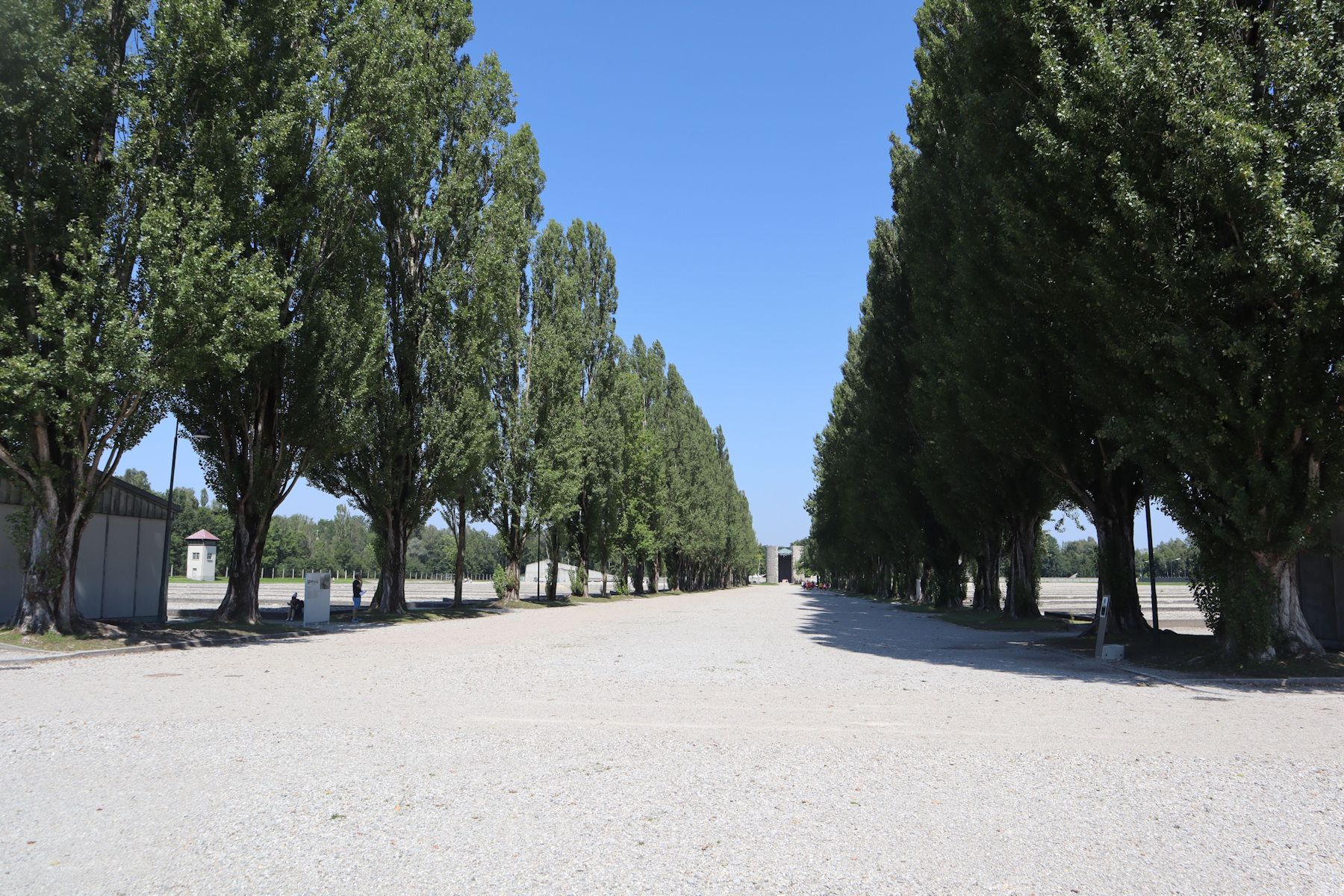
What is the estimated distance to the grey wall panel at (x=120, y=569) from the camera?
72.9ft

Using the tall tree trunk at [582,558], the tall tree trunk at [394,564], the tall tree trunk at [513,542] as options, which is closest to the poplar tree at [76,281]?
the tall tree trunk at [394,564]

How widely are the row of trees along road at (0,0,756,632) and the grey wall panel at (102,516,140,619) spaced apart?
4.36 meters

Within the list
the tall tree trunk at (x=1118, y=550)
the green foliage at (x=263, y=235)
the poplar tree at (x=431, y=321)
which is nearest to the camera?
the green foliage at (x=263, y=235)

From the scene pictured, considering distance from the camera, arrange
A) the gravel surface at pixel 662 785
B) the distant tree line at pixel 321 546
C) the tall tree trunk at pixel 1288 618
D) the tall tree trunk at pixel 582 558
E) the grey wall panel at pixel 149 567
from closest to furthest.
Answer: the gravel surface at pixel 662 785 < the tall tree trunk at pixel 1288 618 < the grey wall panel at pixel 149 567 < the tall tree trunk at pixel 582 558 < the distant tree line at pixel 321 546

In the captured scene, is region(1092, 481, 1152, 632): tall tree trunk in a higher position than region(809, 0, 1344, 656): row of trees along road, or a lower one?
lower

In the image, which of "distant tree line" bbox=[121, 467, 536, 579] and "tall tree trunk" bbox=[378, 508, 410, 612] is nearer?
"tall tree trunk" bbox=[378, 508, 410, 612]

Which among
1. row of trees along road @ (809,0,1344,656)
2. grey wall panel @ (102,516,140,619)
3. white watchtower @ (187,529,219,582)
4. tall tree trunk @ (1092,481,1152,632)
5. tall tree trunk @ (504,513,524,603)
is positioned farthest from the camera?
white watchtower @ (187,529,219,582)

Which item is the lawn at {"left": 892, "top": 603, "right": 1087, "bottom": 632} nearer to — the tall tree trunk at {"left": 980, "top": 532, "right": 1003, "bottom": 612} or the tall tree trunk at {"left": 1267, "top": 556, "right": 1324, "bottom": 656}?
the tall tree trunk at {"left": 980, "top": 532, "right": 1003, "bottom": 612}

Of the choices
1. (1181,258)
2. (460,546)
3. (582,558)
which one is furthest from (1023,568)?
(582,558)

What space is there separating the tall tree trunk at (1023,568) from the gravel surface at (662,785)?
13.2m

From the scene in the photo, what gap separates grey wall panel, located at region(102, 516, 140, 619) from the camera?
22.2 meters

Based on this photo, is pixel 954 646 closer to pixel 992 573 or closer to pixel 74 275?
pixel 992 573

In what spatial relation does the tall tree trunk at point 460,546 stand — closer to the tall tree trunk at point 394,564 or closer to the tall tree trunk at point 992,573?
the tall tree trunk at point 394,564

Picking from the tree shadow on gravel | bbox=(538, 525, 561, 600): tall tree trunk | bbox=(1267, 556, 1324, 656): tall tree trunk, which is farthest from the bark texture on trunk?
bbox=(1267, 556, 1324, 656): tall tree trunk
